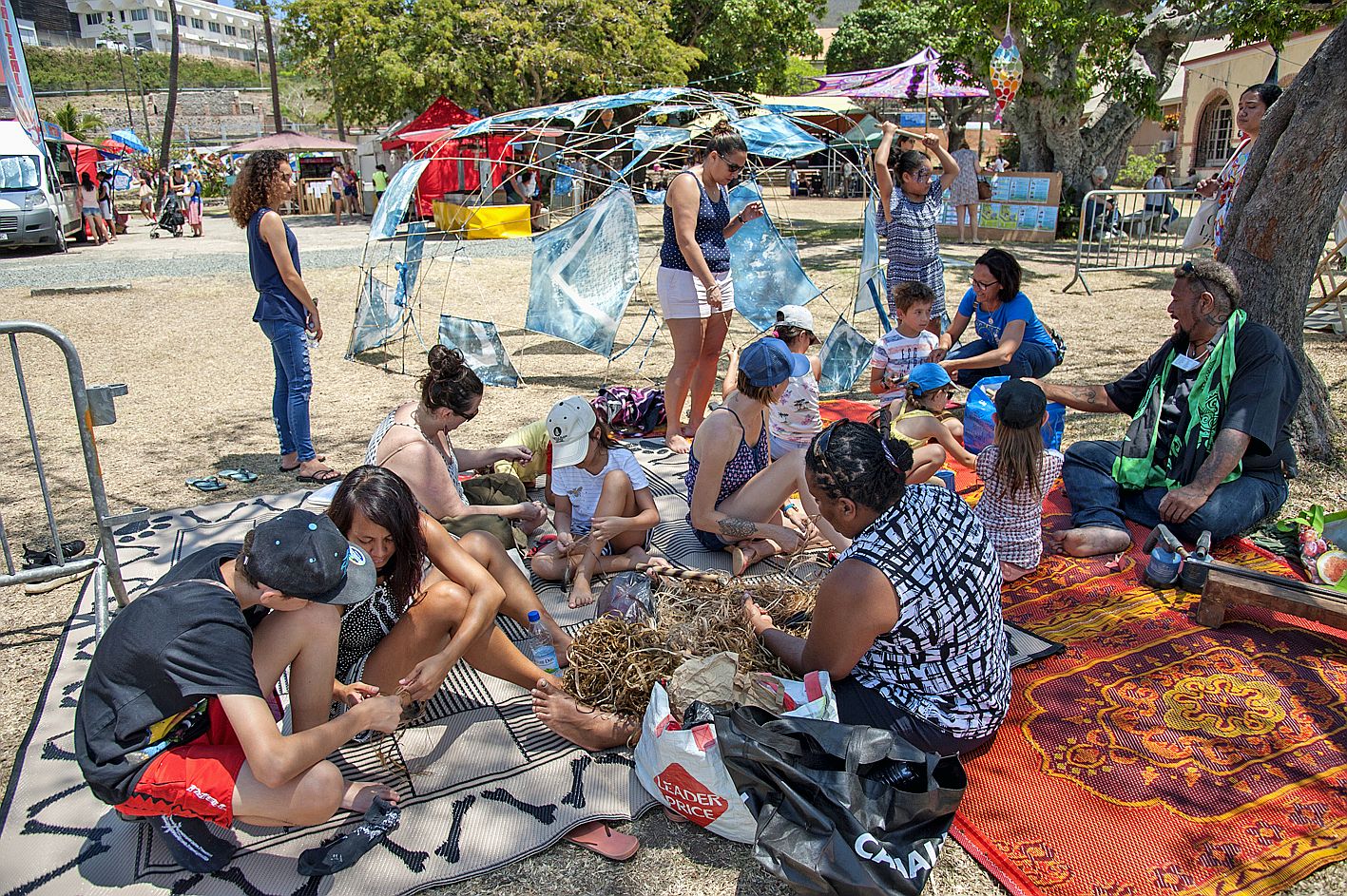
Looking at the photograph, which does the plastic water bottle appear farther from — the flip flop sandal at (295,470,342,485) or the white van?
the white van

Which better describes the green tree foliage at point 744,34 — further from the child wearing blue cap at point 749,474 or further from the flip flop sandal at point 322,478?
the child wearing blue cap at point 749,474

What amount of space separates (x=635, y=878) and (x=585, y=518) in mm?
1741

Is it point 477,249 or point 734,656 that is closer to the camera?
point 734,656

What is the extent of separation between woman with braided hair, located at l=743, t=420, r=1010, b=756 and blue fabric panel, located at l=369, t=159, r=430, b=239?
221 inches

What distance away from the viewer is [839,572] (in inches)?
94.7

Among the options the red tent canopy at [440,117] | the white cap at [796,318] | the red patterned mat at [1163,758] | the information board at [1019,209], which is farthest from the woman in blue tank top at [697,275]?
the red tent canopy at [440,117]

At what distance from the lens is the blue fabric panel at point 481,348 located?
7266mm

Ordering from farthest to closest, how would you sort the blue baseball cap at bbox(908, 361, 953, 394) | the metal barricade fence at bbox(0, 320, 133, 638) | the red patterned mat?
the blue baseball cap at bbox(908, 361, 953, 394)
the metal barricade fence at bbox(0, 320, 133, 638)
the red patterned mat

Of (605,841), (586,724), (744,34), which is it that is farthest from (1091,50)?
(744,34)

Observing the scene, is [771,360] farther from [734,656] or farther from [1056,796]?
[1056,796]

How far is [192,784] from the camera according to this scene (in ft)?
7.11

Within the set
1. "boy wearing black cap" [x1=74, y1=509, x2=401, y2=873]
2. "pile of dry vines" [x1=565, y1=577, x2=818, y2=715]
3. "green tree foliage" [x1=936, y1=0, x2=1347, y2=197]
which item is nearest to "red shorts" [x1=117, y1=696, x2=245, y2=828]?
"boy wearing black cap" [x1=74, y1=509, x2=401, y2=873]

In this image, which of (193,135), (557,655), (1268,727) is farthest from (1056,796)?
(193,135)

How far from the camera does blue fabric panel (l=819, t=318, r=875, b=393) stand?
6.78 metres
